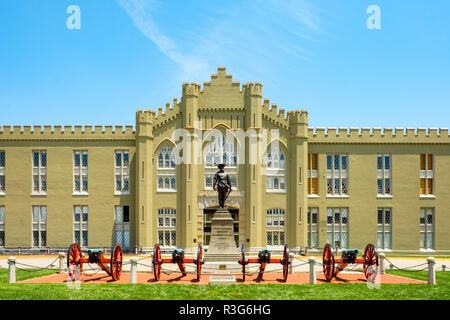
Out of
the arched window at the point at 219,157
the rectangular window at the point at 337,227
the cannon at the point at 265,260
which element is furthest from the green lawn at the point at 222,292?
the arched window at the point at 219,157

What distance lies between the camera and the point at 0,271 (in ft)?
67.3

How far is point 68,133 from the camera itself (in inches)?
1202

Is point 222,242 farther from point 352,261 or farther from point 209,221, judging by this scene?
point 209,221

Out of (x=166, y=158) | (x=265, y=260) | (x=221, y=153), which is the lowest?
(x=265, y=260)

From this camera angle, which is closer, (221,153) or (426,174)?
(221,153)

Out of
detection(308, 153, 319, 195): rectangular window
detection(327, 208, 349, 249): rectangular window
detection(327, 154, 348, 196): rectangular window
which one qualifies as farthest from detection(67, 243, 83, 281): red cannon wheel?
detection(327, 154, 348, 196): rectangular window

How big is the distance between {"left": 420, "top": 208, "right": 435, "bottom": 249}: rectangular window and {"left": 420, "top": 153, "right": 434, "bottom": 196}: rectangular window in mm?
1491

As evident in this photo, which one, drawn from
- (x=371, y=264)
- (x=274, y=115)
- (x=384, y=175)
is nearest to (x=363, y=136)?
(x=384, y=175)

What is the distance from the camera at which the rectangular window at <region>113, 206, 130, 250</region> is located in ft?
99.2

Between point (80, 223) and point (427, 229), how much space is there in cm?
2722

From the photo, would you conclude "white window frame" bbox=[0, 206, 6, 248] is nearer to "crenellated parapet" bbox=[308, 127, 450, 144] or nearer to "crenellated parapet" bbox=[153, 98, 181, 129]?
"crenellated parapet" bbox=[153, 98, 181, 129]

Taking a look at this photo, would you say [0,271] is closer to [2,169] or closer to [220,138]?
[2,169]

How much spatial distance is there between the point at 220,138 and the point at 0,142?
17.5 metres
